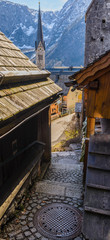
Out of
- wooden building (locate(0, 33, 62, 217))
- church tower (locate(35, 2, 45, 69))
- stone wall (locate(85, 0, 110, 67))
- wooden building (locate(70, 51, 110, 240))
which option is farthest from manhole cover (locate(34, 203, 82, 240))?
church tower (locate(35, 2, 45, 69))

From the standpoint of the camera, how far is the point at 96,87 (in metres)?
4.18

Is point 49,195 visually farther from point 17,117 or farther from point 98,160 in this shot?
point 98,160

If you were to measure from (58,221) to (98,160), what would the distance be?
9.86 feet

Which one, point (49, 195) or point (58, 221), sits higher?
point (49, 195)

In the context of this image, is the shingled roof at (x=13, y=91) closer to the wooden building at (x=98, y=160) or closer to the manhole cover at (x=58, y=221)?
the wooden building at (x=98, y=160)

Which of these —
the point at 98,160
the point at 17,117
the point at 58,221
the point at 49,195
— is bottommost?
the point at 58,221

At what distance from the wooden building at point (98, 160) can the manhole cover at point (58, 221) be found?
2.54m

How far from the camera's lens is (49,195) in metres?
6.03

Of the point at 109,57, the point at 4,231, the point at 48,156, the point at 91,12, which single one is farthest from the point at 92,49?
the point at 4,231

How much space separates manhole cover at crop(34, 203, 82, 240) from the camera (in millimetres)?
4493

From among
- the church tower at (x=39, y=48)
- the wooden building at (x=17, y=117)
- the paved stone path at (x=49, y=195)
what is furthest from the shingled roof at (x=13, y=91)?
the church tower at (x=39, y=48)

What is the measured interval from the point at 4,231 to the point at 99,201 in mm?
3194

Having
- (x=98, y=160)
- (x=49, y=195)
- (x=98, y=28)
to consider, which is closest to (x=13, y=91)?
(x=98, y=160)

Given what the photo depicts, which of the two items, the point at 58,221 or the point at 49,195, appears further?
the point at 49,195
